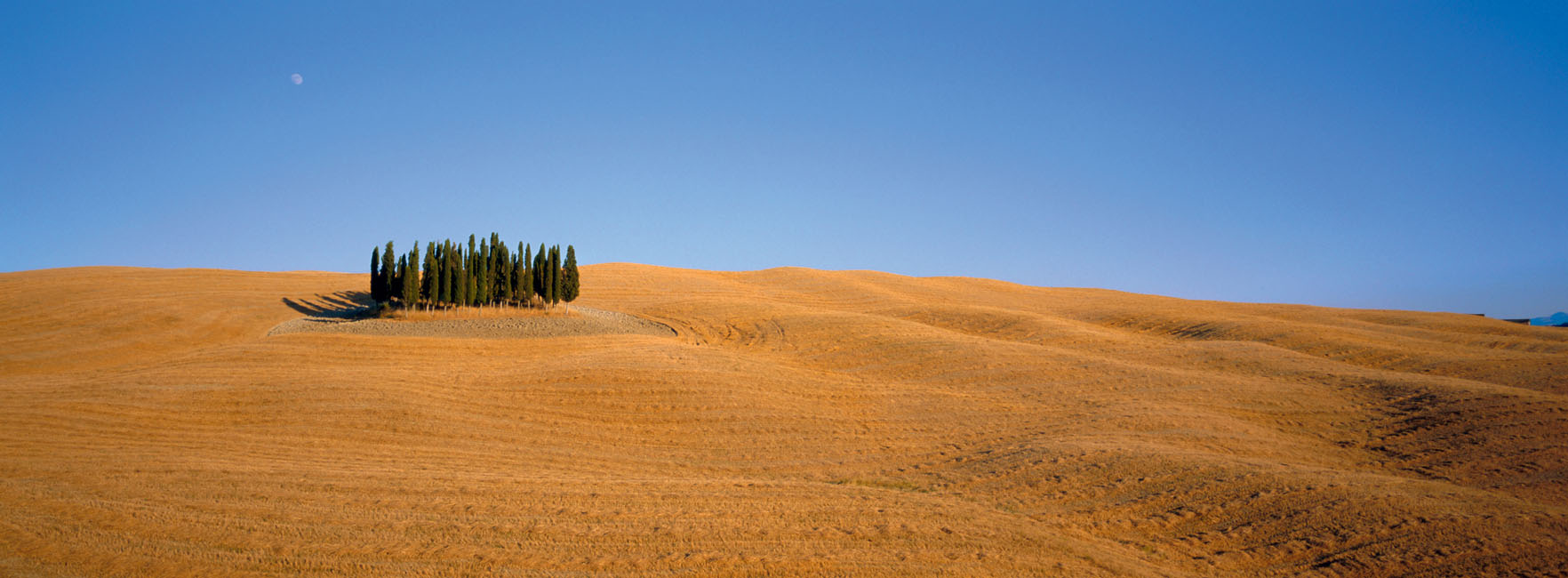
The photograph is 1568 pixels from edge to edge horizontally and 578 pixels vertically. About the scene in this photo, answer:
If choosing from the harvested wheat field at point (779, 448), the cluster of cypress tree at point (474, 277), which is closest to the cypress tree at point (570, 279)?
the cluster of cypress tree at point (474, 277)

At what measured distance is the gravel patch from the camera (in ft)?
117

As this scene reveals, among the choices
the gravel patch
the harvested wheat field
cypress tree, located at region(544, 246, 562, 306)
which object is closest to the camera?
the harvested wheat field

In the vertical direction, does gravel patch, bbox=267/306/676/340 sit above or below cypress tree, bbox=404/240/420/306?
below

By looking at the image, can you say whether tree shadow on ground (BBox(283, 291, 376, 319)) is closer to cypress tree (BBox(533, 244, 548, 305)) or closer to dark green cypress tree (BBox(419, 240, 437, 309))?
dark green cypress tree (BBox(419, 240, 437, 309))

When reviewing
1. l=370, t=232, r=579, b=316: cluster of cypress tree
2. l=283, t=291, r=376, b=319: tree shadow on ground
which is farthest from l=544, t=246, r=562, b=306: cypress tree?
l=283, t=291, r=376, b=319: tree shadow on ground

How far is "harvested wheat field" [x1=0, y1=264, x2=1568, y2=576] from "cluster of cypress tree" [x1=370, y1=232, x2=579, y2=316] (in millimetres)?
6501

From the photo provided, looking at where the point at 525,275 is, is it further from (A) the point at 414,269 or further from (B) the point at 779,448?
(B) the point at 779,448

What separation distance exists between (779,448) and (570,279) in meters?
29.6

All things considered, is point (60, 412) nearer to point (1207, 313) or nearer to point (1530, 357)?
point (1530, 357)

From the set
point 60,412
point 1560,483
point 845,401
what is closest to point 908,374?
point 845,401

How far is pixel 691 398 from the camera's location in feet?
77.3

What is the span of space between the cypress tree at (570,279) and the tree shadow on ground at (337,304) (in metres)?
10.7

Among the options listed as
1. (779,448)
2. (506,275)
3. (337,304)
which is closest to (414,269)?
(506,275)

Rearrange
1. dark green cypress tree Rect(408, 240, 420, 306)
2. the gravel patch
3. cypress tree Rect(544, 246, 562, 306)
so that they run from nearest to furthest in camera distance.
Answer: the gravel patch
dark green cypress tree Rect(408, 240, 420, 306)
cypress tree Rect(544, 246, 562, 306)
